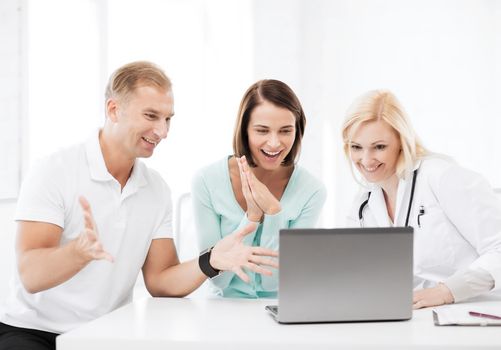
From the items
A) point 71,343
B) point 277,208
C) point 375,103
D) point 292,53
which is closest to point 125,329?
point 71,343

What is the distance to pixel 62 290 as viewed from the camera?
191 cm

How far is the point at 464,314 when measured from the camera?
1526 millimetres

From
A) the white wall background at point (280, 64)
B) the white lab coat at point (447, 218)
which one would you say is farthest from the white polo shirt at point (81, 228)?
the white wall background at point (280, 64)

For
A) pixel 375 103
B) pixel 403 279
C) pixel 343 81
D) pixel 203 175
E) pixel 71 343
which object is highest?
pixel 343 81

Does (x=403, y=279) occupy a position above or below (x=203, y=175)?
below

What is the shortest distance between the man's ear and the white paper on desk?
1.05 metres

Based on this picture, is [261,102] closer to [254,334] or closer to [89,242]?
[89,242]

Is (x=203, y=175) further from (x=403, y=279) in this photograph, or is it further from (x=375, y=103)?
(x=403, y=279)

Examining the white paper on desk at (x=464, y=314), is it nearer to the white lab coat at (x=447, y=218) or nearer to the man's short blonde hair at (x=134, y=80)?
the white lab coat at (x=447, y=218)

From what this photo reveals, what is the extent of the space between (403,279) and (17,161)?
8.46 feet

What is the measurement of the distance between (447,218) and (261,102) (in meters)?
0.70

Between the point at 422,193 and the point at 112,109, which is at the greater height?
the point at 112,109

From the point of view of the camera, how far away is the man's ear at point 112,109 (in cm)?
202

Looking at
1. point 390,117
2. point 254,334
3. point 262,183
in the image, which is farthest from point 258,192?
point 254,334
